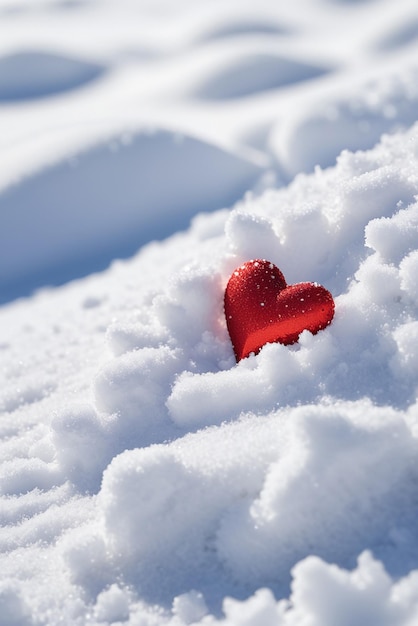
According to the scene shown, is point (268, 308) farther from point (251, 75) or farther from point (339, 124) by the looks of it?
point (251, 75)

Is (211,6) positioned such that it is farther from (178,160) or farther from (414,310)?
(414,310)

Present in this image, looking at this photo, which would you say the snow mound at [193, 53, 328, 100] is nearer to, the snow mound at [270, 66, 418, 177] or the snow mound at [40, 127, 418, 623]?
the snow mound at [270, 66, 418, 177]

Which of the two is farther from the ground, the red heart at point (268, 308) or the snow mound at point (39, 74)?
the snow mound at point (39, 74)

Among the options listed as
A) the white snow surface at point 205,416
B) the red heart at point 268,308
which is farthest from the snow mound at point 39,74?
the red heart at point 268,308

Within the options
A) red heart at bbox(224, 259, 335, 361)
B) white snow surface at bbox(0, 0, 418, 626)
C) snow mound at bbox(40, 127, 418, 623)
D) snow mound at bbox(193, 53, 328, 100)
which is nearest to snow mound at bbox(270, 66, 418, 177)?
white snow surface at bbox(0, 0, 418, 626)

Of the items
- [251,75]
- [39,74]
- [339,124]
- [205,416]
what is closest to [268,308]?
[205,416]

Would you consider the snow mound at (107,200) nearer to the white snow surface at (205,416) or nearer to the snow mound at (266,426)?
the white snow surface at (205,416)

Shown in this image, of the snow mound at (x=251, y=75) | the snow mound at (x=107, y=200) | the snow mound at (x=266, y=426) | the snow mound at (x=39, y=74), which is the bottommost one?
the snow mound at (x=266, y=426)

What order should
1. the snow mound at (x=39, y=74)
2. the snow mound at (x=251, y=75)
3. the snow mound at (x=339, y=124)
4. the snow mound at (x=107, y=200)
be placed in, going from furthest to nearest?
the snow mound at (x=39, y=74) → the snow mound at (x=251, y=75) → the snow mound at (x=339, y=124) → the snow mound at (x=107, y=200)

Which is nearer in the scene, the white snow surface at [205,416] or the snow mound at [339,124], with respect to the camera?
the white snow surface at [205,416]
